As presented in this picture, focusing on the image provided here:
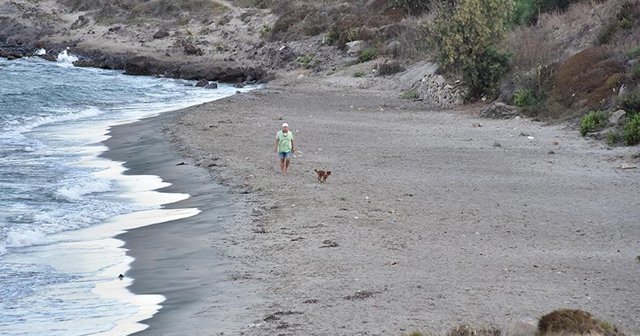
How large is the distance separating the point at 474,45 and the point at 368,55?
1266 centimetres

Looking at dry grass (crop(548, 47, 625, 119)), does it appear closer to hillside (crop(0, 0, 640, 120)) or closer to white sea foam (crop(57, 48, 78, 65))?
hillside (crop(0, 0, 640, 120))

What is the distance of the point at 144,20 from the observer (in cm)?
7656

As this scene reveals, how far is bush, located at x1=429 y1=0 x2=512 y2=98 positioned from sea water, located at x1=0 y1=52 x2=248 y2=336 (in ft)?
35.3

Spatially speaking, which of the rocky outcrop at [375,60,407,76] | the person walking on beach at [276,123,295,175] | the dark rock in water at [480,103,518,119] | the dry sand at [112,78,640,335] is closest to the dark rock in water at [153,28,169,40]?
the rocky outcrop at [375,60,407,76]

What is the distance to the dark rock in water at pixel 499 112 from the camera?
30625 mm

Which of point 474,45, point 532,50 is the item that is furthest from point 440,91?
point 532,50

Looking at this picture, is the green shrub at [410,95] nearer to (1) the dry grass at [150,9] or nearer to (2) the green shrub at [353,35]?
(2) the green shrub at [353,35]

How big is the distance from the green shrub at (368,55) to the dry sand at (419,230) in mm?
18797

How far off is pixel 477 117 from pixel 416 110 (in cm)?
304

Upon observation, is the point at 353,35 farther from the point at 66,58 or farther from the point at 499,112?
the point at 66,58

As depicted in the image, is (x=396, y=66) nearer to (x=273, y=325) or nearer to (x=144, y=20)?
(x=273, y=325)

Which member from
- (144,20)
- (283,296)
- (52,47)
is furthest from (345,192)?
(144,20)

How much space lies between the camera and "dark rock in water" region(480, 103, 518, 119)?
30.6 m

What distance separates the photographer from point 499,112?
30.8m
